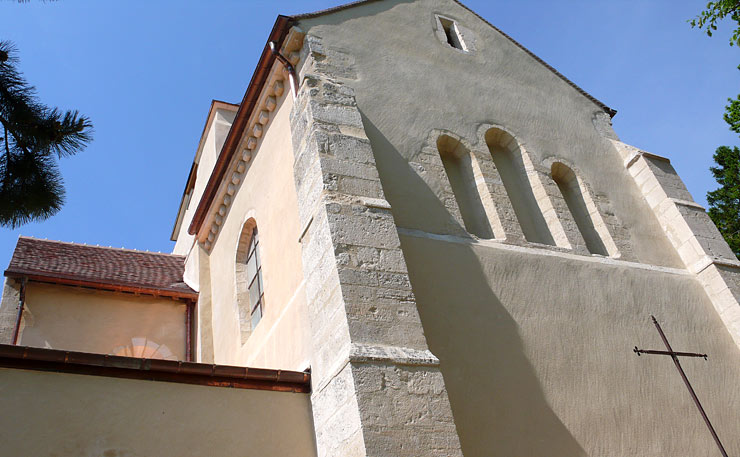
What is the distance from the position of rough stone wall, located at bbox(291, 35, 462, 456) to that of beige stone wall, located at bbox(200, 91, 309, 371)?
63 centimetres

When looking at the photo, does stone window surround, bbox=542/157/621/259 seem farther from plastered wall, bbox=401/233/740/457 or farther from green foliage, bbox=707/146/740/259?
green foliage, bbox=707/146/740/259

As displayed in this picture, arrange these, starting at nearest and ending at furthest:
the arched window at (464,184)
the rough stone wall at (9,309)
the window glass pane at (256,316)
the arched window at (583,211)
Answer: the arched window at (464,184) → the arched window at (583,211) → the window glass pane at (256,316) → the rough stone wall at (9,309)

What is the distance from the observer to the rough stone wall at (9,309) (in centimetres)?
926

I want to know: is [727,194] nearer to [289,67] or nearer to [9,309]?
[289,67]

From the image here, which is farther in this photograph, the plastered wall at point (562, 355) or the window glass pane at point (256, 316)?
the window glass pane at point (256, 316)

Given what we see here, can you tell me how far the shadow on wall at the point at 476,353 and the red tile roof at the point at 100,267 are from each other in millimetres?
5485

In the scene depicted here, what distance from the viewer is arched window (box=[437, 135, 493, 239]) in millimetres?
7562

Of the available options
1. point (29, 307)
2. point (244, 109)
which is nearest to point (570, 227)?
point (244, 109)

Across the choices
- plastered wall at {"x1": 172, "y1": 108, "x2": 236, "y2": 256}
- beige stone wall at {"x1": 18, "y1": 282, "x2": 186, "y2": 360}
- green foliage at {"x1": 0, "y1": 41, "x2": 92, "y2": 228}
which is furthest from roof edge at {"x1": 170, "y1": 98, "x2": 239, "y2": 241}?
green foliage at {"x1": 0, "y1": 41, "x2": 92, "y2": 228}

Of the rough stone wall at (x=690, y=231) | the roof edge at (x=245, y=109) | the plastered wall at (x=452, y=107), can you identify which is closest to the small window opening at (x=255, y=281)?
the roof edge at (x=245, y=109)

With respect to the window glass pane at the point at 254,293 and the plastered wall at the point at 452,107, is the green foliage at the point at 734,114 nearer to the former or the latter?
the plastered wall at the point at 452,107

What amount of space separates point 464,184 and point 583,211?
1.77 meters

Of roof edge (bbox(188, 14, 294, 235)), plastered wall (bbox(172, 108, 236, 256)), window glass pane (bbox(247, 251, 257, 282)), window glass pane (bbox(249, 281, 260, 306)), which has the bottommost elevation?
window glass pane (bbox(249, 281, 260, 306))

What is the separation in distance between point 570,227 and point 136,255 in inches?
330
